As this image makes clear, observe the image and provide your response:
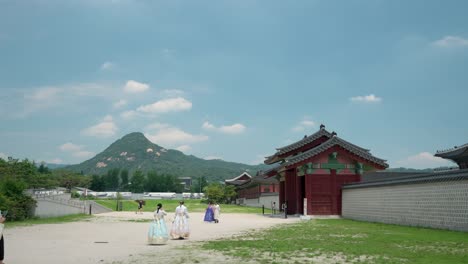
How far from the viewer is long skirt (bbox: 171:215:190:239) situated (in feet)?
66.7

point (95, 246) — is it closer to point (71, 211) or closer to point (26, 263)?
point (26, 263)

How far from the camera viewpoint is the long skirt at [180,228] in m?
20.3

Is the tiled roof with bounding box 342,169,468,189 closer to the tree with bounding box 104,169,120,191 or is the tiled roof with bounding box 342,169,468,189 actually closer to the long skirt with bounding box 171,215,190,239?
the long skirt with bounding box 171,215,190,239

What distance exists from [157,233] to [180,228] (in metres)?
2.75

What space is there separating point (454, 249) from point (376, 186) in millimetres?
16004

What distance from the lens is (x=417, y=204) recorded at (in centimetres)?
2459

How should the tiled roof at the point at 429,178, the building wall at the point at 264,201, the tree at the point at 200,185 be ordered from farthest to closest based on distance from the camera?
1. the tree at the point at 200,185
2. the building wall at the point at 264,201
3. the tiled roof at the point at 429,178

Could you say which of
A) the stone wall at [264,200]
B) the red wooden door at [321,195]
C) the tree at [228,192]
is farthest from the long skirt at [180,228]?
the tree at [228,192]

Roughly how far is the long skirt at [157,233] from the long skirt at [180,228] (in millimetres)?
2318

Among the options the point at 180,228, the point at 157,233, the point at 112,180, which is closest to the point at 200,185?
the point at 112,180

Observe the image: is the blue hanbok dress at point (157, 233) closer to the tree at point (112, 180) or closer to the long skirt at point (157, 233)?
the long skirt at point (157, 233)

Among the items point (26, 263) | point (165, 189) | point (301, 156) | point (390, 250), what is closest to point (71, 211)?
point (301, 156)

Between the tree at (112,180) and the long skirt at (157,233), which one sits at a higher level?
the tree at (112,180)

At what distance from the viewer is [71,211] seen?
44.8m
